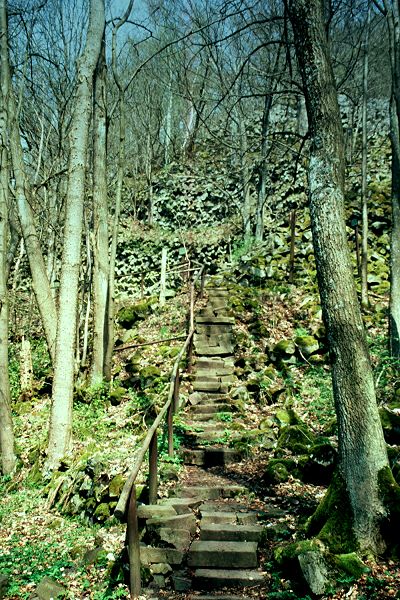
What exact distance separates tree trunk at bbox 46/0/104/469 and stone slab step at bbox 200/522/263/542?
4.04 meters

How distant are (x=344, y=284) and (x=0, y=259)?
6957mm

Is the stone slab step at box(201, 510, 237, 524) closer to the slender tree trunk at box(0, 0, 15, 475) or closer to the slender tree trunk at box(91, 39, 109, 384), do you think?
the slender tree trunk at box(0, 0, 15, 475)

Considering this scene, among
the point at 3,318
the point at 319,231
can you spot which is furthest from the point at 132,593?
the point at 3,318

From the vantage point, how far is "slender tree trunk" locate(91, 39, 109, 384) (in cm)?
1102

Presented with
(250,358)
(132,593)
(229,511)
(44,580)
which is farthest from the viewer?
(250,358)

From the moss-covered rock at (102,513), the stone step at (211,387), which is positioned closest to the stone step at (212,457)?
the moss-covered rock at (102,513)

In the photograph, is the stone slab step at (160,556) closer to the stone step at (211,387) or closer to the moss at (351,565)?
the moss at (351,565)

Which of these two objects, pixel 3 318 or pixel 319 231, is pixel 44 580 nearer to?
pixel 319 231

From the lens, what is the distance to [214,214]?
2398 centimetres

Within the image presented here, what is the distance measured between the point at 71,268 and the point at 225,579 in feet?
19.2

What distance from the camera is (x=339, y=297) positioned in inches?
174

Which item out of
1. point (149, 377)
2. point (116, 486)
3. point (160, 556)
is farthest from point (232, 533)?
point (149, 377)

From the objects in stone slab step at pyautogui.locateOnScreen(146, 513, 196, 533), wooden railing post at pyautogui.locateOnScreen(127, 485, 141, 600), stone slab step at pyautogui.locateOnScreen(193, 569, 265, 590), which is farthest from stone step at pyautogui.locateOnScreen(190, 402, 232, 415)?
wooden railing post at pyautogui.locateOnScreen(127, 485, 141, 600)

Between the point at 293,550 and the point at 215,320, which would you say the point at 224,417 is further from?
the point at 293,550
